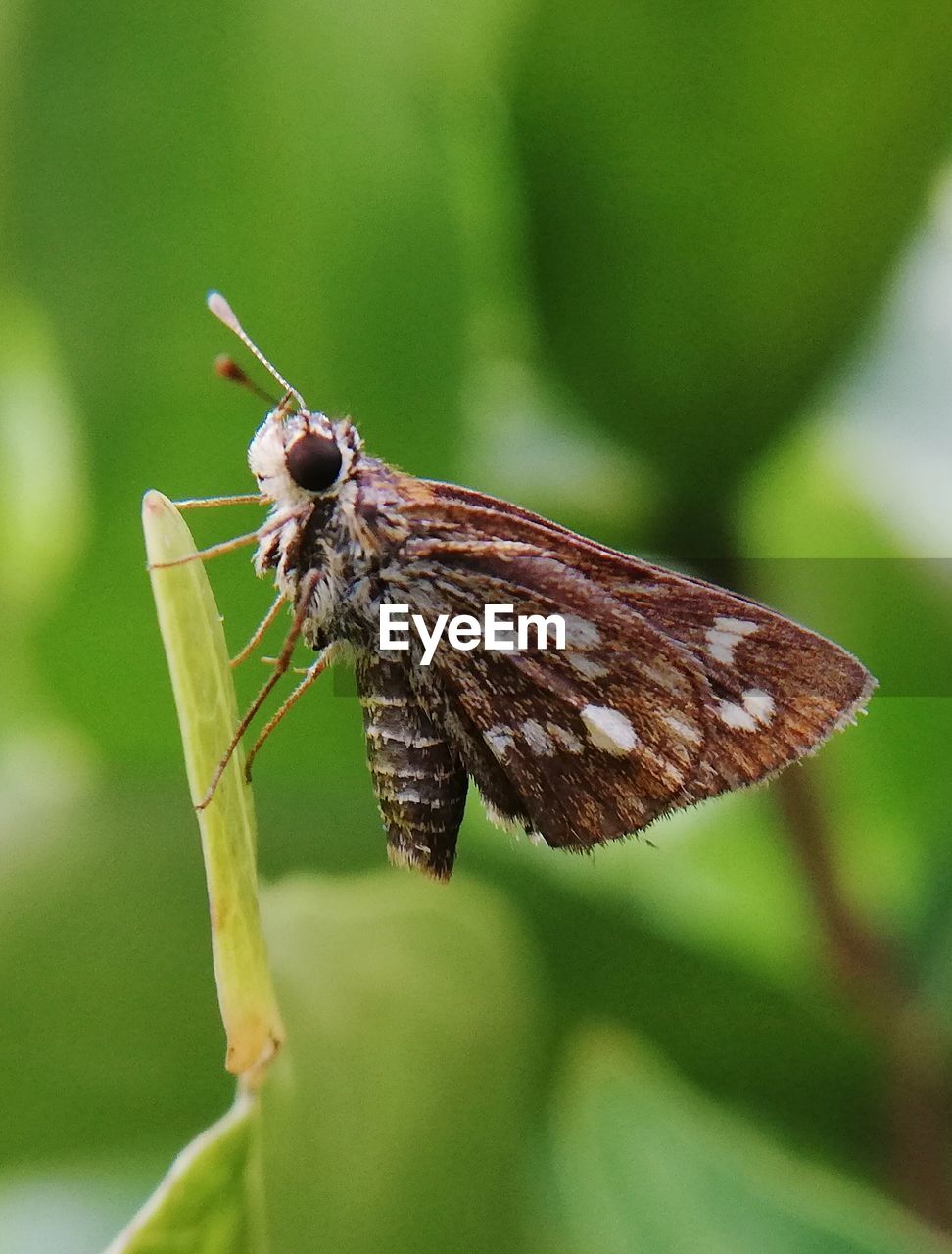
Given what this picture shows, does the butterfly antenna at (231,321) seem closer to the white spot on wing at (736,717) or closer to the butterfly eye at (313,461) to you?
the butterfly eye at (313,461)

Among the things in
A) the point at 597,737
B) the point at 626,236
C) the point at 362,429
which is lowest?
the point at 597,737

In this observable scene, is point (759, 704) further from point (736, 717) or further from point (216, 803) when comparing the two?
point (216, 803)

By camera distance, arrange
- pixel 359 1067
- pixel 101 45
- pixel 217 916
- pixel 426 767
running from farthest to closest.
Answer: pixel 426 767 < pixel 101 45 < pixel 359 1067 < pixel 217 916

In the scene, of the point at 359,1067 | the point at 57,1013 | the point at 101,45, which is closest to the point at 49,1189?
the point at 57,1013

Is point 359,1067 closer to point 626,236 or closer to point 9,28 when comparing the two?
point 626,236

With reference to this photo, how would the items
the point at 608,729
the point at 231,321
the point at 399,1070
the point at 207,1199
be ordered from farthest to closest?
1. the point at 608,729
2. the point at 231,321
3. the point at 399,1070
4. the point at 207,1199

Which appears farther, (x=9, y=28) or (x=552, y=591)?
(x=552, y=591)

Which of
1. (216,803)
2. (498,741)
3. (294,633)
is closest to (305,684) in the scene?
(294,633)
